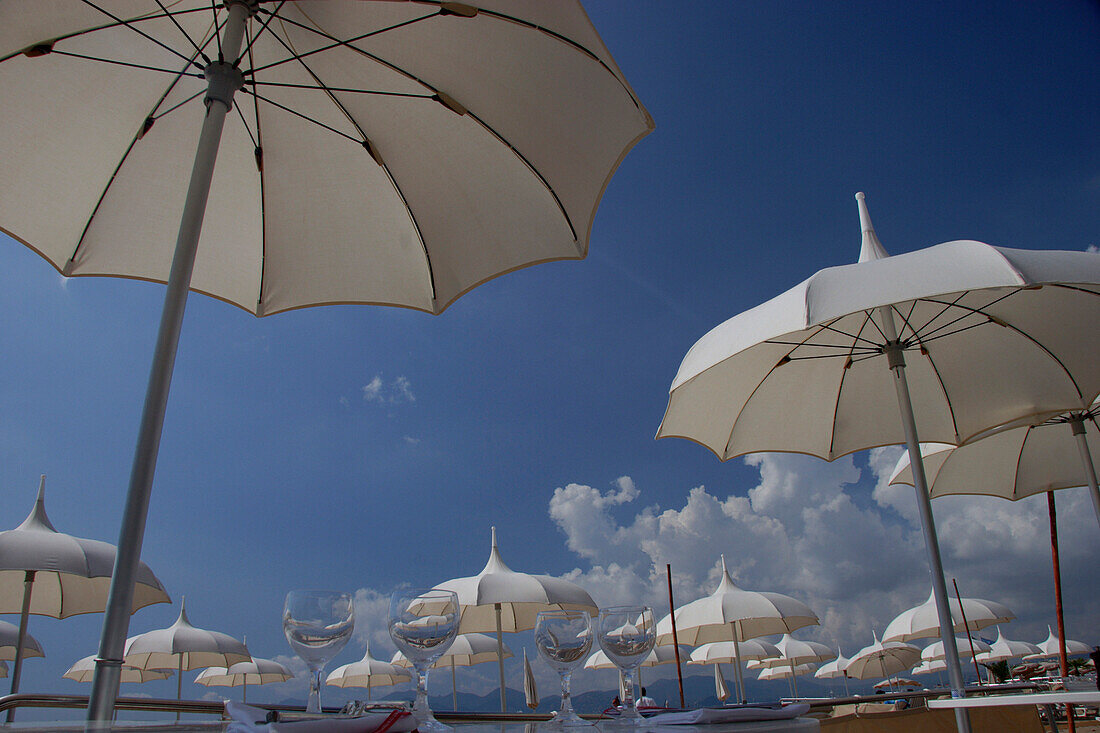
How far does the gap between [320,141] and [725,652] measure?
21655 millimetres

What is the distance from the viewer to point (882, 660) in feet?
83.6

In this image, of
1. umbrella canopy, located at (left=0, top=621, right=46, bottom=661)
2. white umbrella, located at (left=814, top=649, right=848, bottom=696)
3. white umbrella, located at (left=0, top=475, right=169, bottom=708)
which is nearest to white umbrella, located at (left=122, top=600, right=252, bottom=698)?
umbrella canopy, located at (left=0, top=621, right=46, bottom=661)

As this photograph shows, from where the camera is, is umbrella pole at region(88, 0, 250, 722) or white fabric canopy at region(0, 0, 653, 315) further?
white fabric canopy at region(0, 0, 653, 315)

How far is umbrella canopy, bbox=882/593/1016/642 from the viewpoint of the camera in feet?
59.6

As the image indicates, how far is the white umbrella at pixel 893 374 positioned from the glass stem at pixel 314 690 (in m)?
3.83

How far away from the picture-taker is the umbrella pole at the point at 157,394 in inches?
78.8

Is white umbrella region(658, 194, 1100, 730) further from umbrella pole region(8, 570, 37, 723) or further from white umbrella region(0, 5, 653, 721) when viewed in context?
umbrella pole region(8, 570, 37, 723)

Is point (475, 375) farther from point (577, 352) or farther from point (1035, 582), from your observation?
point (1035, 582)

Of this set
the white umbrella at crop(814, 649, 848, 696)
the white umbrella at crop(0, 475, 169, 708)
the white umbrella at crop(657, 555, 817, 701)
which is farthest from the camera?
the white umbrella at crop(814, 649, 848, 696)

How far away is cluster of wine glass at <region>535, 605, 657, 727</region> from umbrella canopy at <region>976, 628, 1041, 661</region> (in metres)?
32.7

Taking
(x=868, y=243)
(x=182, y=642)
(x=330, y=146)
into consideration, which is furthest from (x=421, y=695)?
(x=182, y=642)

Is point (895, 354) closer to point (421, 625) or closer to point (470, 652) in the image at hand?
point (421, 625)

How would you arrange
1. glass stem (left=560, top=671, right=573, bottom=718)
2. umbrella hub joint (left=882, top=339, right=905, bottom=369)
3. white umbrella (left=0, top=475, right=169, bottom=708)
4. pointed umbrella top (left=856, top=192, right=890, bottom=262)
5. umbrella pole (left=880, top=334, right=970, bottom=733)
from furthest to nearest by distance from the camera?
white umbrella (left=0, top=475, right=169, bottom=708), pointed umbrella top (left=856, top=192, right=890, bottom=262), umbrella hub joint (left=882, top=339, right=905, bottom=369), umbrella pole (left=880, top=334, right=970, bottom=733), glass stem (left=560, top=671, right=573, bottom=718)

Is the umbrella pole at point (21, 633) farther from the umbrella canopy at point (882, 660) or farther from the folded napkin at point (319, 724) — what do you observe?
the umbrella canopy at point (882, 660)
